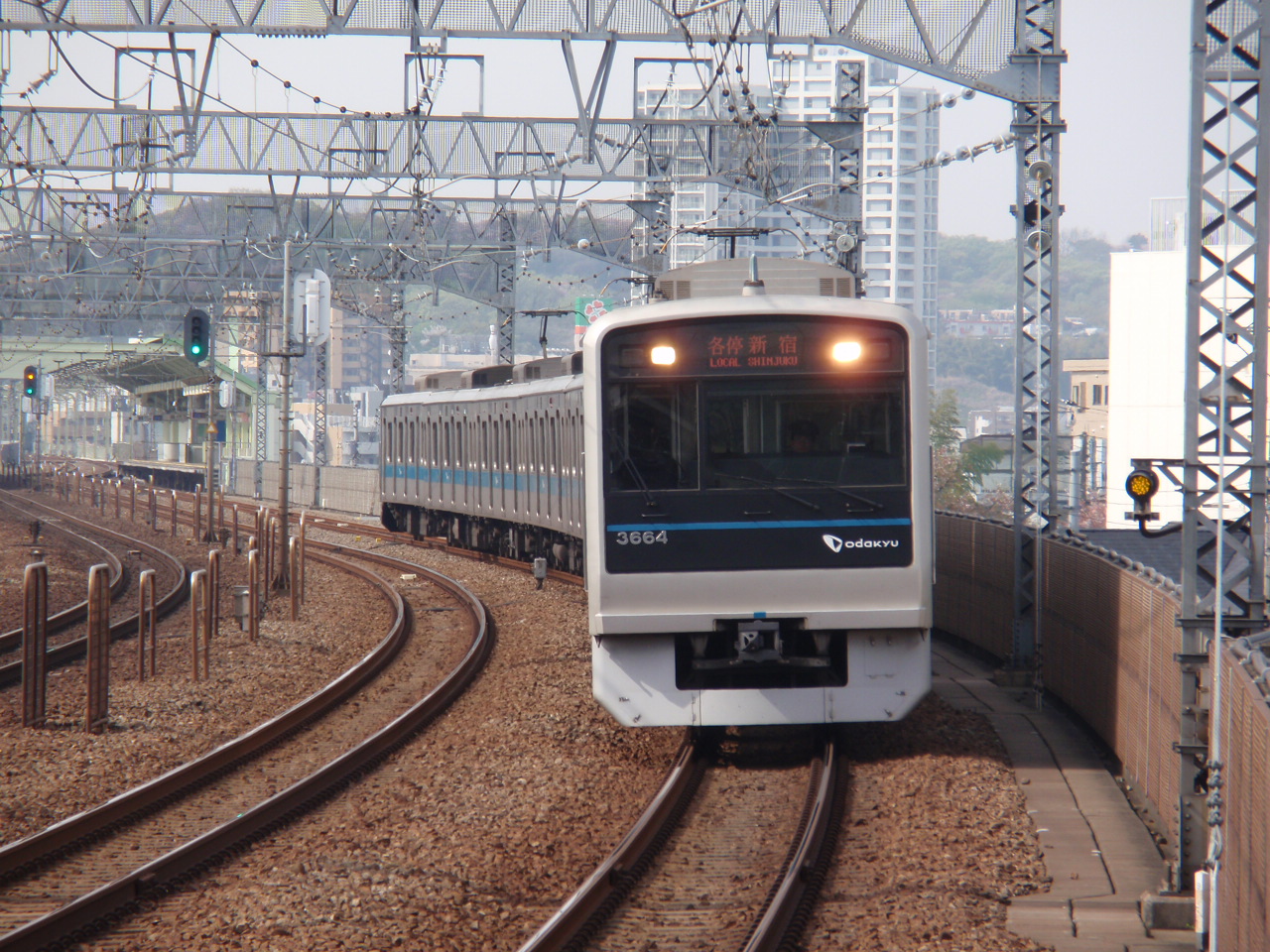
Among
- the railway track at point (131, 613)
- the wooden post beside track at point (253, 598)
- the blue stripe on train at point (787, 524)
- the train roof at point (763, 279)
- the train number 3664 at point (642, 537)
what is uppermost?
the train roof at point (763, 279)

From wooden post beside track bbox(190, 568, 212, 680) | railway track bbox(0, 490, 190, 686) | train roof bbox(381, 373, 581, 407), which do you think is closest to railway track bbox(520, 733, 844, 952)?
wooden post beside track bbox(190, 568, 212, 680)

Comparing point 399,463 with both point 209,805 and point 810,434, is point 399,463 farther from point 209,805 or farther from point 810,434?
point 810,434

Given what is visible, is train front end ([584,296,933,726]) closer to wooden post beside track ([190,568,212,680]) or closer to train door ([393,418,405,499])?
wooden post beside track ([190,568,212,680])

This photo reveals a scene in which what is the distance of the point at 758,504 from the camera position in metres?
9.62

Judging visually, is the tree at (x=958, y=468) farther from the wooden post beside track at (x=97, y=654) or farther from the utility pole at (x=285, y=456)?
the wooden post beside track at (x=97, y=654)

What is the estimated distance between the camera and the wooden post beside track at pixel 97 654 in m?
11.2

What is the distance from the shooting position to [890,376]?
9.66 m

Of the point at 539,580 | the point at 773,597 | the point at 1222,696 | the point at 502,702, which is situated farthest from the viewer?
the point at 539,580

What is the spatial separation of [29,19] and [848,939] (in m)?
13.4

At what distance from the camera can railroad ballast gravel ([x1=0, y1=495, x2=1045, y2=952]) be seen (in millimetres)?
6641

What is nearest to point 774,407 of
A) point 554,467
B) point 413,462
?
point 554,467

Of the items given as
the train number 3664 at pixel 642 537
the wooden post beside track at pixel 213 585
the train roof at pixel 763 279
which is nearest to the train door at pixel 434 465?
the wooden post beside track at pixel 213 585

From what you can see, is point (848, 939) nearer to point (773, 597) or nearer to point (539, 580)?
point (773, 597)

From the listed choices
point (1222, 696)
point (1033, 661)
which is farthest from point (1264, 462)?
point (1033, 661)
